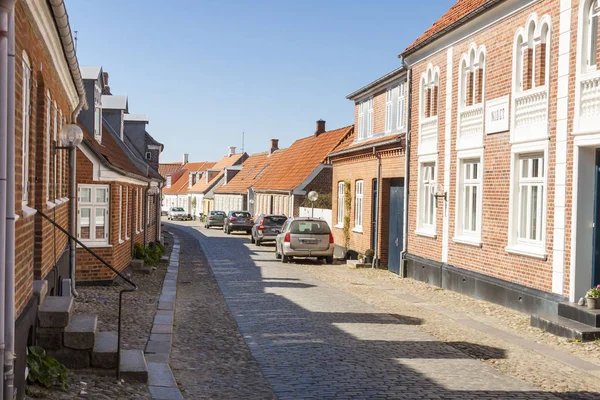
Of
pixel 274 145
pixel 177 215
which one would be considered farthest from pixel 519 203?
pixel 177 215

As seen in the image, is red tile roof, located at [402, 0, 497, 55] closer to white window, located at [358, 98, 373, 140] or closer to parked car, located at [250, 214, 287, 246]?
white window, located at [358, 98, 373, 140]

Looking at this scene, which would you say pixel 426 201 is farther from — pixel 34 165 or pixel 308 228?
pixel 34 165

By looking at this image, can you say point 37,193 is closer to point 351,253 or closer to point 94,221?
point 94,221

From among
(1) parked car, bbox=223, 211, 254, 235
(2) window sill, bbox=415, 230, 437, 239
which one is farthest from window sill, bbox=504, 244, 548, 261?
(1) parked car, bbox=223, 211, 254, 235

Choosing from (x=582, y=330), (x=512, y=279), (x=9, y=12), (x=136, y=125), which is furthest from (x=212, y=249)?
(x=9, y=12)

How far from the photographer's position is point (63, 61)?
37.2ft

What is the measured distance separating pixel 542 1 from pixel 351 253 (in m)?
14.3

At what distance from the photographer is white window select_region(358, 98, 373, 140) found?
85.3 ft

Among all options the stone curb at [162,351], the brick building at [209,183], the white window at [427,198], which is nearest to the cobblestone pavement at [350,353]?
the stone curb at [162,351]

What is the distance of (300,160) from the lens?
44188mm

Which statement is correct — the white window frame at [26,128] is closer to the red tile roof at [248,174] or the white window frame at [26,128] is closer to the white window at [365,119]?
the white window at [365,119]

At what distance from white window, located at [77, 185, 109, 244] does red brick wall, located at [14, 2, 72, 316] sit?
3283 millimetres

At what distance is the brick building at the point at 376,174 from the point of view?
22.0 m

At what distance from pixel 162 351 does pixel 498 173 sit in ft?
27.5
